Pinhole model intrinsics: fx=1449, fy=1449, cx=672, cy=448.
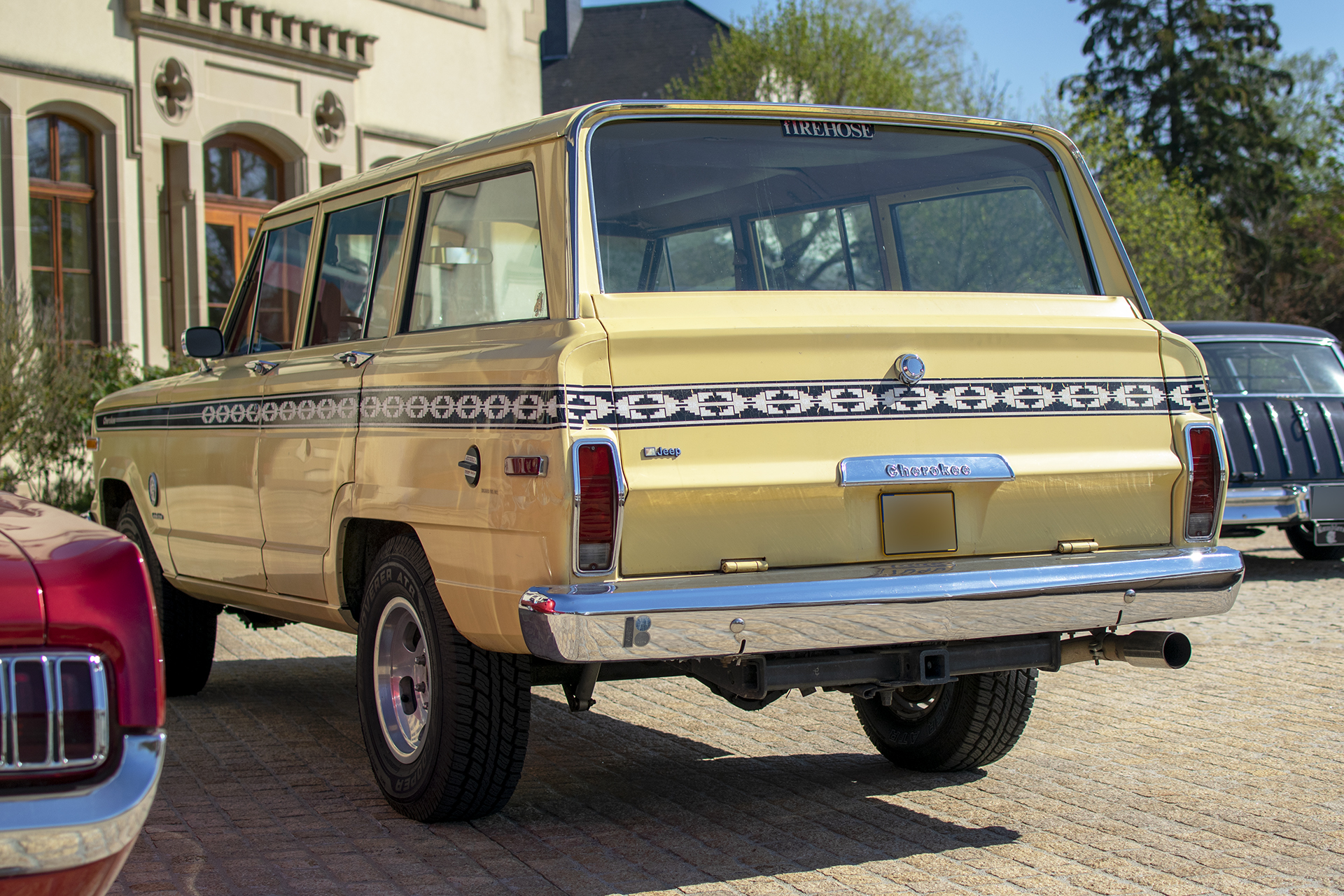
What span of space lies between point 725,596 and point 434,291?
1.66m

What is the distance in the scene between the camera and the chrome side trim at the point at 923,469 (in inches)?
161

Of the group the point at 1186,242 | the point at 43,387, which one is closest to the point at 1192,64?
the point at 1186,242

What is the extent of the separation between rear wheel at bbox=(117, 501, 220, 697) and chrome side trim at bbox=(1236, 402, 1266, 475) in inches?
301

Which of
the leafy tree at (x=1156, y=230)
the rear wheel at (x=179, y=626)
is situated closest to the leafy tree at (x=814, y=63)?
the leafy tree at (x=1156, y=230)

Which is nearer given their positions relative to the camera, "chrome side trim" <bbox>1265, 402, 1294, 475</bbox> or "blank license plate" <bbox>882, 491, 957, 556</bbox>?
"blank license plate" <bbox>882, 491, 957, 556</bbox>

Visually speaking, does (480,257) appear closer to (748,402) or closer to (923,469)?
(748,402)

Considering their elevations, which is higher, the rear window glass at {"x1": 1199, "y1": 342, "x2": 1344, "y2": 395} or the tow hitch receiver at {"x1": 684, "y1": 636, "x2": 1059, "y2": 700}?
the rear window glass at {"x1": 1199, "y1": 342, "x2": 1344, "y2": 395}

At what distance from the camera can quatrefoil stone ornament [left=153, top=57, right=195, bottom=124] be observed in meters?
16.8

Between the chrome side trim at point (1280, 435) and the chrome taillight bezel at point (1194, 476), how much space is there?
22.7 ft

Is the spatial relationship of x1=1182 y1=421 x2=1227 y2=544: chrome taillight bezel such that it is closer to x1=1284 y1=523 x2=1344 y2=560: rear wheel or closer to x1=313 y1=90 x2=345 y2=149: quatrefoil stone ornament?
x1=1284 y1=523 x2=1344 y2=560: rear wheel

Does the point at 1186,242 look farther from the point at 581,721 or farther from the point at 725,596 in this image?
the point at 725,596

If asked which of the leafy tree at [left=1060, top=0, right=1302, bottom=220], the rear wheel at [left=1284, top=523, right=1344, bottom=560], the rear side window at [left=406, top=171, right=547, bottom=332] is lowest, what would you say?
the rear wheel at [left=1284, top=523, right=1344, bottom=560]

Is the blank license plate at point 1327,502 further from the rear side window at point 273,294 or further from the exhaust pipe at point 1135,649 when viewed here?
the rear side window at point 273,294

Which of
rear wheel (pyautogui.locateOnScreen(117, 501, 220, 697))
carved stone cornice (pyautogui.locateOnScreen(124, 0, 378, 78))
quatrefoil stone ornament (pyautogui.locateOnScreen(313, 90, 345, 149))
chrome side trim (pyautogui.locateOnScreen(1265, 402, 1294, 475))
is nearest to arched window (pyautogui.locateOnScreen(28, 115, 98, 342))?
carved stone cornice (pyautogui.locateOnScreen(124, 0, 378, 78))
